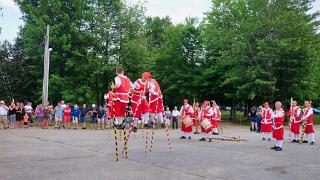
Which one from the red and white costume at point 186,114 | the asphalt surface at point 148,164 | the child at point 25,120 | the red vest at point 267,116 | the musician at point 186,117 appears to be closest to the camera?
the asphalt surface at point 148,164

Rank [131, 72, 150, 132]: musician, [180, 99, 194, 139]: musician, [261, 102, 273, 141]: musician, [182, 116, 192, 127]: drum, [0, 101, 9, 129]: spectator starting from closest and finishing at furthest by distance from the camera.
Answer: [131, 72, 150, 132]: musician → [182, 116, 192, 127]: drum → [180, 99, 194, 139]: musician → [261, 102, 273, 141]: musician → [0, 101, 9, 129]: spectator

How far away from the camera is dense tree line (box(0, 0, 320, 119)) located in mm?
38969

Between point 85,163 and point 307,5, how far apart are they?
39.9 metres

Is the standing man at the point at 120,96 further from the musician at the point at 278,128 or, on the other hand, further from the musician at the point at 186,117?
the musician at the point at 186,117

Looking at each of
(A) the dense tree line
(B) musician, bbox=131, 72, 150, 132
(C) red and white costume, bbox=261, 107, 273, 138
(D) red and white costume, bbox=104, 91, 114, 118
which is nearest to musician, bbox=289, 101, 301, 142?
(C) red and white costume, bbox=261, 107, 273, 138

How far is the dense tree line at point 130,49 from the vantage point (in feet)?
128

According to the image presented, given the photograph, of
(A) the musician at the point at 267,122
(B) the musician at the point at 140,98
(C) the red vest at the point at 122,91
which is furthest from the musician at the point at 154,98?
(A) the musician at the point at 267,122

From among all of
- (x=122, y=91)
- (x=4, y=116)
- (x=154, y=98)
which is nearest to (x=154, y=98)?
(x=154, y=98)

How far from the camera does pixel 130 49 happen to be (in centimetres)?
3984

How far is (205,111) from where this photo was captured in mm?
20234

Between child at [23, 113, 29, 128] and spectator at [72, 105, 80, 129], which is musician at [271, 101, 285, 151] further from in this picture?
child at [23, 113, 29, 128]

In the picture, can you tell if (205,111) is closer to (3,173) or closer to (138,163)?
(138,163)

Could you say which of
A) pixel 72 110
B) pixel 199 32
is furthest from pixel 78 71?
pixel 199 32

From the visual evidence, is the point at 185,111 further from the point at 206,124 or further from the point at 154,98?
the point at 154,98
